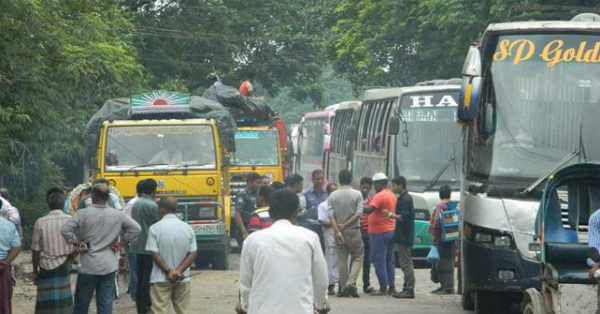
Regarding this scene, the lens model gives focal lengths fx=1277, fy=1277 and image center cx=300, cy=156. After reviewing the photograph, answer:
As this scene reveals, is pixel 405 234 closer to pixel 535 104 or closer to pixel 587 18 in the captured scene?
pixel 535 104

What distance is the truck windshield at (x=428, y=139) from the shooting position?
23438 mm

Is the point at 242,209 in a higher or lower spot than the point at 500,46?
lower

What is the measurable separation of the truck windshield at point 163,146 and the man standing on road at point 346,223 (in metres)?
4.58

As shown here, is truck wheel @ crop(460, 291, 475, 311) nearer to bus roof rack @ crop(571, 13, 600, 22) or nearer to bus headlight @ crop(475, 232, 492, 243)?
bus headlight @ crop(475, 232, 492, 243)

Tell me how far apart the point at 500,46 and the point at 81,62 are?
675 centimetres

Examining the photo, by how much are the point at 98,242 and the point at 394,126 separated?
1137cm

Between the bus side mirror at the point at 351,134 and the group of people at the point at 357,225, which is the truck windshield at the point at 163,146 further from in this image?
the bus side mirror at the point at 351,134

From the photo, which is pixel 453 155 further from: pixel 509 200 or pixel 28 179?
pixel 28 179

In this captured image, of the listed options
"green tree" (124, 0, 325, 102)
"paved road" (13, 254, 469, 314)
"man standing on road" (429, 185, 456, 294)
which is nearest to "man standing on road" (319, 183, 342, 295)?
"paved road" (13, 254, 469, 314)

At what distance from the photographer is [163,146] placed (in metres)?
20.9

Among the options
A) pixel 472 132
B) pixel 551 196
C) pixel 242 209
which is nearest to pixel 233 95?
pixel 242 209

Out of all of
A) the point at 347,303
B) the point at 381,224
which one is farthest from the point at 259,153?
the point at 347,303

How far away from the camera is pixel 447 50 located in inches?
1459

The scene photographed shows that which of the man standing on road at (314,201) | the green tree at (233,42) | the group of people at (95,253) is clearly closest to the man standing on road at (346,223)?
the man standing on road at (314,201)
